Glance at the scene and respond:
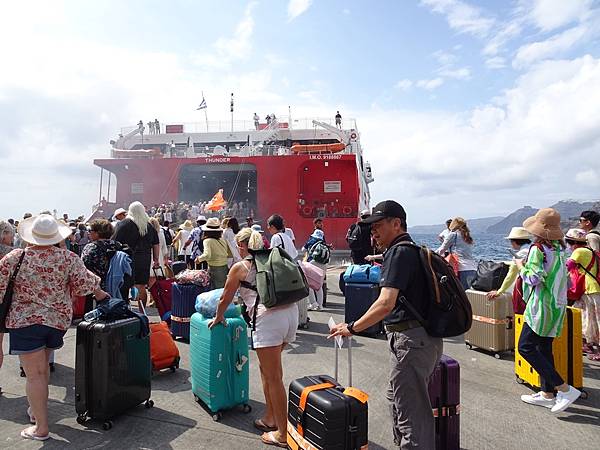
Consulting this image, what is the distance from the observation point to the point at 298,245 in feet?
65.5

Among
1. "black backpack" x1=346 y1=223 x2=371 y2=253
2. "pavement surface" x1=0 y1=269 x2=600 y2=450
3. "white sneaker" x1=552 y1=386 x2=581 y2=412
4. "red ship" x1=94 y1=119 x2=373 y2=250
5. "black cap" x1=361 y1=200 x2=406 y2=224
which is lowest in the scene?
"pavement surface" x1=0 y1=269 x2=600 y2=450

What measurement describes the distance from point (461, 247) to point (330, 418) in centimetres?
548

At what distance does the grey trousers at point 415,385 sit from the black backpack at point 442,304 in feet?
0.31

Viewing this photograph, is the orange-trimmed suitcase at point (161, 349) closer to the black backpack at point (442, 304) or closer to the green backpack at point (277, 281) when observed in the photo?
the green backpack at point (277, 281)

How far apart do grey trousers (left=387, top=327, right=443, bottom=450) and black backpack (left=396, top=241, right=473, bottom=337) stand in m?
0.10

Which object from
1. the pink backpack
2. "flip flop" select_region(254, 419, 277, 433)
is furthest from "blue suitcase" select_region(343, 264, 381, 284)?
"flip flop" select_region(254, 419, 277, 433)

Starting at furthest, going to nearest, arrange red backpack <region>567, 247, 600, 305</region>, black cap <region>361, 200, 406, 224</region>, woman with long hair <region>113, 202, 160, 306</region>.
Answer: woman with long hair <region>113, 202, 160, 306</region>, red backpack <region>567, 247, 600, 305</region>, black cap <region>361, 200, 406, 224</region>

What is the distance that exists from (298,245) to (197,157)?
7003mm

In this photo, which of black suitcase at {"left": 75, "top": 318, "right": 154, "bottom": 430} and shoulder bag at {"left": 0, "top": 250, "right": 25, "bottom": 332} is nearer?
shoulder bag at {"left": 0, "top": 250, "right": 25, "bottom": 332}

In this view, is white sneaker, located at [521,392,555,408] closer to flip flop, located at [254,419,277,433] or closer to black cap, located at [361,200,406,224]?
flip flop, located at [254,419,277,433]

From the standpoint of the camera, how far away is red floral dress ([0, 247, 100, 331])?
137 inches

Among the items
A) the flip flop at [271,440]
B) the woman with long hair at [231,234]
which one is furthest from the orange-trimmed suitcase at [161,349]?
the woman with long hair at [231,234]

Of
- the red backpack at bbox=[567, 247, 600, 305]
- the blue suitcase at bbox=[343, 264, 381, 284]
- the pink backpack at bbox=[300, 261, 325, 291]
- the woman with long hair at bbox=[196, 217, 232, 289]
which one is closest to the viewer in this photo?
the red backpack at bbox=[567, 247, 600, 305]

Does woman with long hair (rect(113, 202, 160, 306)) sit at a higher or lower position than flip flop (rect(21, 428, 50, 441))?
higher
